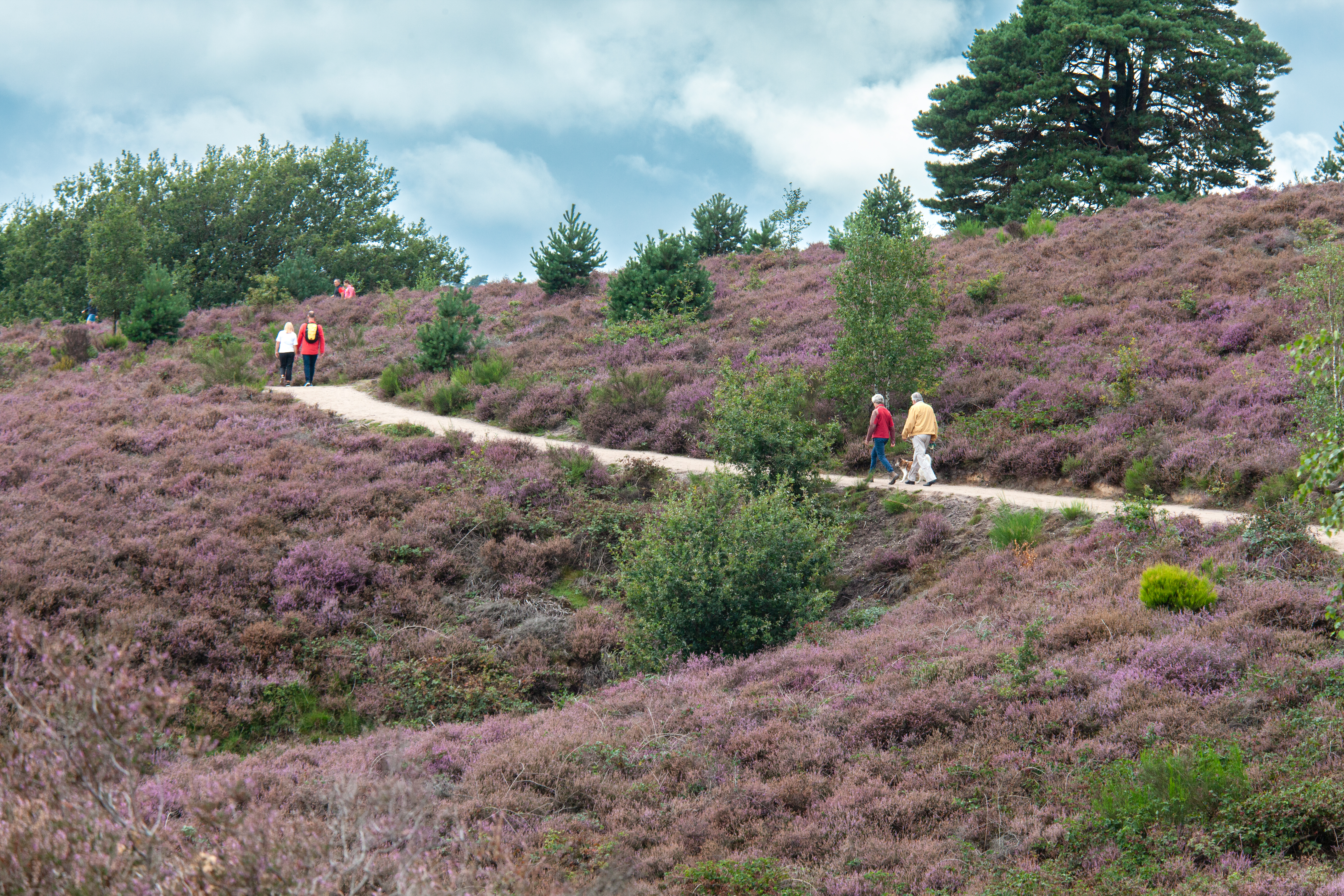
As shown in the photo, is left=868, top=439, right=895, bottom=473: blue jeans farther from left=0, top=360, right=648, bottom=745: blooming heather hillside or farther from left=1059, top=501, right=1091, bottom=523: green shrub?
left=0, top=360, right=648, bottom=745: blooming heather hillside

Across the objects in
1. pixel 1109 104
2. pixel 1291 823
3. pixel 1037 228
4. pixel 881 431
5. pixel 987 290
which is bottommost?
pixel 1291 823

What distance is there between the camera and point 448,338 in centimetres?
2406

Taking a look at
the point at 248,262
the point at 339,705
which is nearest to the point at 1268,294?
the point at 339,705

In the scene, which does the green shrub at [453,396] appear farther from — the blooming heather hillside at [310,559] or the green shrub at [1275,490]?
the green shrub at [1275,490]

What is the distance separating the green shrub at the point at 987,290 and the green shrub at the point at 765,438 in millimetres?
10074

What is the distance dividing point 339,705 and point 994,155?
31.6 meters

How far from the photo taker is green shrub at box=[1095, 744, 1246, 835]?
519cm

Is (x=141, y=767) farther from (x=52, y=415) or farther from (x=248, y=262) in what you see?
(x=248, y=262)

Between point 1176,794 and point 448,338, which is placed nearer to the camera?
point 1176,794

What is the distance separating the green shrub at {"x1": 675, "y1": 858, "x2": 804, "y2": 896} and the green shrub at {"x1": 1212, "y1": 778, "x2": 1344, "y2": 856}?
2.60 metres

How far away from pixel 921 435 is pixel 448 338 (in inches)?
569

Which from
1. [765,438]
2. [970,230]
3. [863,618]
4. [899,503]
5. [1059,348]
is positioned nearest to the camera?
[863,618]

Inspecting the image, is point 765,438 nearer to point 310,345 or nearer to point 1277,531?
point 1277,531

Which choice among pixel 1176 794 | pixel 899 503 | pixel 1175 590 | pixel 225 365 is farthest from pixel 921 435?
pixel 225 365
